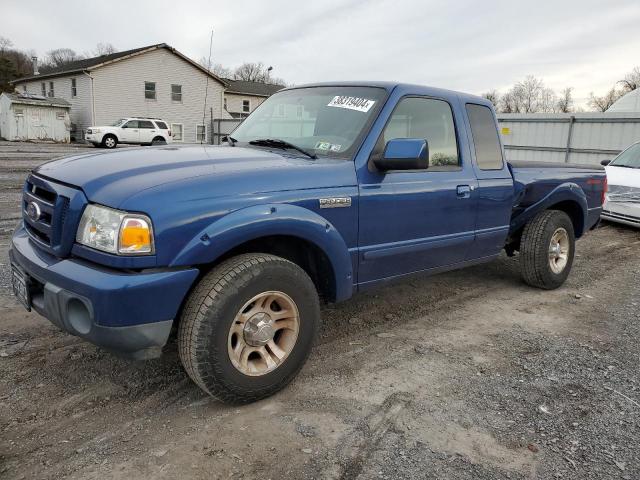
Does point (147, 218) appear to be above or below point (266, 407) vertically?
above

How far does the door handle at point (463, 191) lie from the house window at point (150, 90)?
3351cm

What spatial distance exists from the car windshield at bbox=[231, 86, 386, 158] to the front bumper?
142 centimetres

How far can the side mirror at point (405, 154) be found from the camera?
324cm

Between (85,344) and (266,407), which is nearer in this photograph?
(266,407)

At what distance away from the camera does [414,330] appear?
4.10m

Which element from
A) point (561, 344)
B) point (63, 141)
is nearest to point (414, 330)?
point (561, 344)

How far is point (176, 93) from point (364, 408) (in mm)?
35638

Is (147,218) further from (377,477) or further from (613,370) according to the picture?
(613,370)

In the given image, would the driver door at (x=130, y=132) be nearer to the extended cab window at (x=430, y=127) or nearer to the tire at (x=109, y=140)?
the tire at (x=109, y=140)

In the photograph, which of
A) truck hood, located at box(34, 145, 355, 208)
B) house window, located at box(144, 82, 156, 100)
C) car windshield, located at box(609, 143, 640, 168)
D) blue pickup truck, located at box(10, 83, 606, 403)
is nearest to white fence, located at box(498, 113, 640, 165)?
car windshield, located at box(609, 143, 640, 168)

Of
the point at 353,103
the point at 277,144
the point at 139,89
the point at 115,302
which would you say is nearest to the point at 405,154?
the point at 353,103

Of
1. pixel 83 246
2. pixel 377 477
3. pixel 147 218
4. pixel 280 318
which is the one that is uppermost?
pixel 147 218

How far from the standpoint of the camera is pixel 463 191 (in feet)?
13.2

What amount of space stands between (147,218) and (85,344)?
1.62 meters
